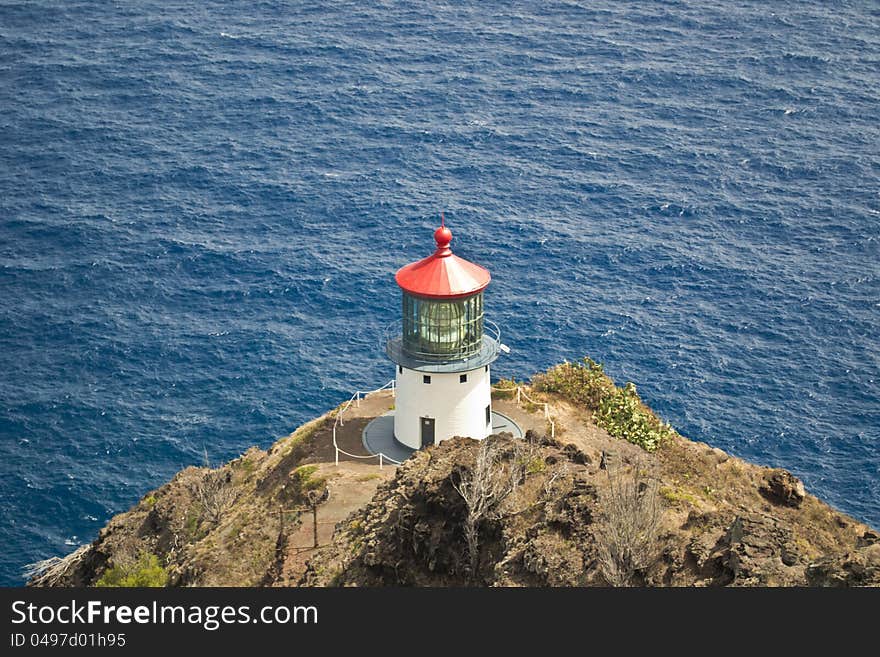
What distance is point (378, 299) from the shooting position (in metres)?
94.5

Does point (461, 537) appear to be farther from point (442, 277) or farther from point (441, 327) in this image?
point (442, 277)

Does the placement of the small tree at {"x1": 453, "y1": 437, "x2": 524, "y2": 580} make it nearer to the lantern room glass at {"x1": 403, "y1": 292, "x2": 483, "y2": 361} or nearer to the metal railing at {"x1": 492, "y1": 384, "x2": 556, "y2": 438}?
the lantern room glass at {"x1": 403, "y1": 292, "x2": 483, "y2": 361}

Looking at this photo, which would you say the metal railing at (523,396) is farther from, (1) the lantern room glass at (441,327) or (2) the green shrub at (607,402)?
(1) the lantern room glass at (441,327)

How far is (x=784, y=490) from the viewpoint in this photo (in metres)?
55.6

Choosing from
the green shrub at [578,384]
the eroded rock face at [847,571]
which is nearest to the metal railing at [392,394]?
the green shrub at [578,384]

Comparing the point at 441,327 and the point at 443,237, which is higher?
the point at 443,237

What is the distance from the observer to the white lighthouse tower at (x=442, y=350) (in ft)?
176

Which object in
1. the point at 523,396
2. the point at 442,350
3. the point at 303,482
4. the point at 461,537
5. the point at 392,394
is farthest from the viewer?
the point at 392,394

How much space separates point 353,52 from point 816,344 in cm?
6770

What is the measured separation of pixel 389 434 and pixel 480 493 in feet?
61.5

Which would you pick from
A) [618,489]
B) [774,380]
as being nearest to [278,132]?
[774,380]

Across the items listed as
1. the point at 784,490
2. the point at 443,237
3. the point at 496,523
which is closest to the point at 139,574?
the point at 496,523

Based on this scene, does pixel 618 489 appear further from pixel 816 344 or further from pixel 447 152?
pixel 447 152

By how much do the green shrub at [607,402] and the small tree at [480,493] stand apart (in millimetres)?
17746
